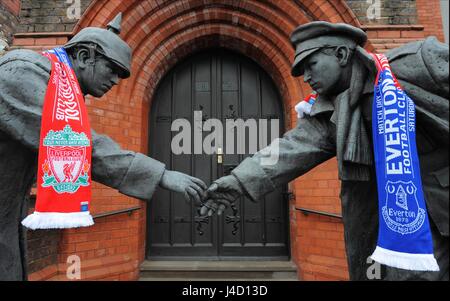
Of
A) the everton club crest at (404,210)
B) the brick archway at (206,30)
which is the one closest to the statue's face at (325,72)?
the everton club crest at (404,210)

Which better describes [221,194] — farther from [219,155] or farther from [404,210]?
[219,155]

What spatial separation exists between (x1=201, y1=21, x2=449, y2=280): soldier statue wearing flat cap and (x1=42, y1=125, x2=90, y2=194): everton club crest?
669mm

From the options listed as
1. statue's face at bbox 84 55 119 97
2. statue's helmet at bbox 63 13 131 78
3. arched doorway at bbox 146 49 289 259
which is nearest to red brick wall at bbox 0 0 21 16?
arched doorway at bbox 146 49 289 259

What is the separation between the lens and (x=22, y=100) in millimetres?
1364

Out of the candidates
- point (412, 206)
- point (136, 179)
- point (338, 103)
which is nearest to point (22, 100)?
point (136, 179)

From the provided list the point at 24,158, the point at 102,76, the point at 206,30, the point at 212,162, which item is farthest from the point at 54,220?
the point at 206,30

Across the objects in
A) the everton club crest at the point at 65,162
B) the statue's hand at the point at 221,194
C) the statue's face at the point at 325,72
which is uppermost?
the statue's face at the point at 325,72

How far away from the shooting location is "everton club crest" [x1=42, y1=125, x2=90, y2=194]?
139cm

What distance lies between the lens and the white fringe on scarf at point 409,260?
1.18 m

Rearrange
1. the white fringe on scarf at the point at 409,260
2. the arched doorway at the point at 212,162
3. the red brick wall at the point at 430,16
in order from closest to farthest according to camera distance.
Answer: the white fringe on scarf at the point at 409,260 → the arched doorway at the point at 212,162 → the red brick wall at the point at 430,16

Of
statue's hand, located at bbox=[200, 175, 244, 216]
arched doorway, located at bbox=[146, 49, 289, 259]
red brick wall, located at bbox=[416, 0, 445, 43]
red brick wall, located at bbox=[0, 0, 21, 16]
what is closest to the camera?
statue's hand, located at bbox=[200, 175, 244, 216]

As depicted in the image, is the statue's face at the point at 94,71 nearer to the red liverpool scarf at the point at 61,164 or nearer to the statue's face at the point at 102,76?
the statue's face at the point at 102,76

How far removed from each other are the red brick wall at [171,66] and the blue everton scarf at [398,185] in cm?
254

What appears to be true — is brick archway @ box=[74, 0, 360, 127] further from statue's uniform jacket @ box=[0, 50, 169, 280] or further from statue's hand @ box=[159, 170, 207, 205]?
statue's hand @ box=[159, 170, 207, 205]
